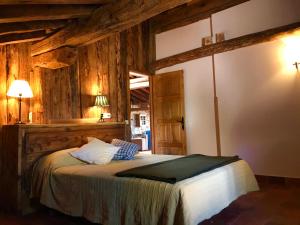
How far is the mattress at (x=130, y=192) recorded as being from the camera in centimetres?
175

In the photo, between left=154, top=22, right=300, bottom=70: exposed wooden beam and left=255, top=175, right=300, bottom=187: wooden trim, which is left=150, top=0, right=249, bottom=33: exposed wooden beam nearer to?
left=154, top=22, right=300, bottom=70: exposed wooden beam

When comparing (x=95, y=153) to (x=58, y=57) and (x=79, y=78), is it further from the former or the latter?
(x=79, y=78)

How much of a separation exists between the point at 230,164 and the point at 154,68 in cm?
344

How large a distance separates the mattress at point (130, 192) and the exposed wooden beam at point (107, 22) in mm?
1385

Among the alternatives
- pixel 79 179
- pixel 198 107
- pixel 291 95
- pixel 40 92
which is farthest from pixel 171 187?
pixel 198 107

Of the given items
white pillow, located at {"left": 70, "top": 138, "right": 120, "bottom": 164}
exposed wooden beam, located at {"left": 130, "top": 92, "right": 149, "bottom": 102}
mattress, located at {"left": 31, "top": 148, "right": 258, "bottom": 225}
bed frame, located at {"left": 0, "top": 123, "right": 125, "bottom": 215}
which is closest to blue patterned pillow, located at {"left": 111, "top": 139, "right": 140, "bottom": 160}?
white pillow, located at {"left": 70, "top": 138, "right": 120, "bottom": 164}

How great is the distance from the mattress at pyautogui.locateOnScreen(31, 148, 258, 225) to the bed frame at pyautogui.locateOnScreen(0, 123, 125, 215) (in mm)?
120

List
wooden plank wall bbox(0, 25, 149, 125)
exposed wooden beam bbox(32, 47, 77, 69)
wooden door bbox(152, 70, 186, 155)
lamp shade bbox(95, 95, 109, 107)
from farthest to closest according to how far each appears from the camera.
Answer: wooden door bbox(152, 70, 186, 155), lamp shade bbox(95, 95, 109, 107), wooden plank wall bbox(0, 25, 149, 125), exposed wooden beam bbox(32, 47, 77, 69)

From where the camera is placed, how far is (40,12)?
8.40 ft

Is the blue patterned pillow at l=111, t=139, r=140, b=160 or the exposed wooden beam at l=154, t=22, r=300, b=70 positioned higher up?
the exposed wooden beam at l=154, t=22, r=300, b=70

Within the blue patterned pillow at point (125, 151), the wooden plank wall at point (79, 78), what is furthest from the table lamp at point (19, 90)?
the blue patterned pillow at point (125, 151)

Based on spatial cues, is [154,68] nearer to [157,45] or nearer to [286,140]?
[157,45]

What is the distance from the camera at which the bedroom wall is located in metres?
3.75

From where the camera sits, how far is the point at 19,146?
269 centimetres
